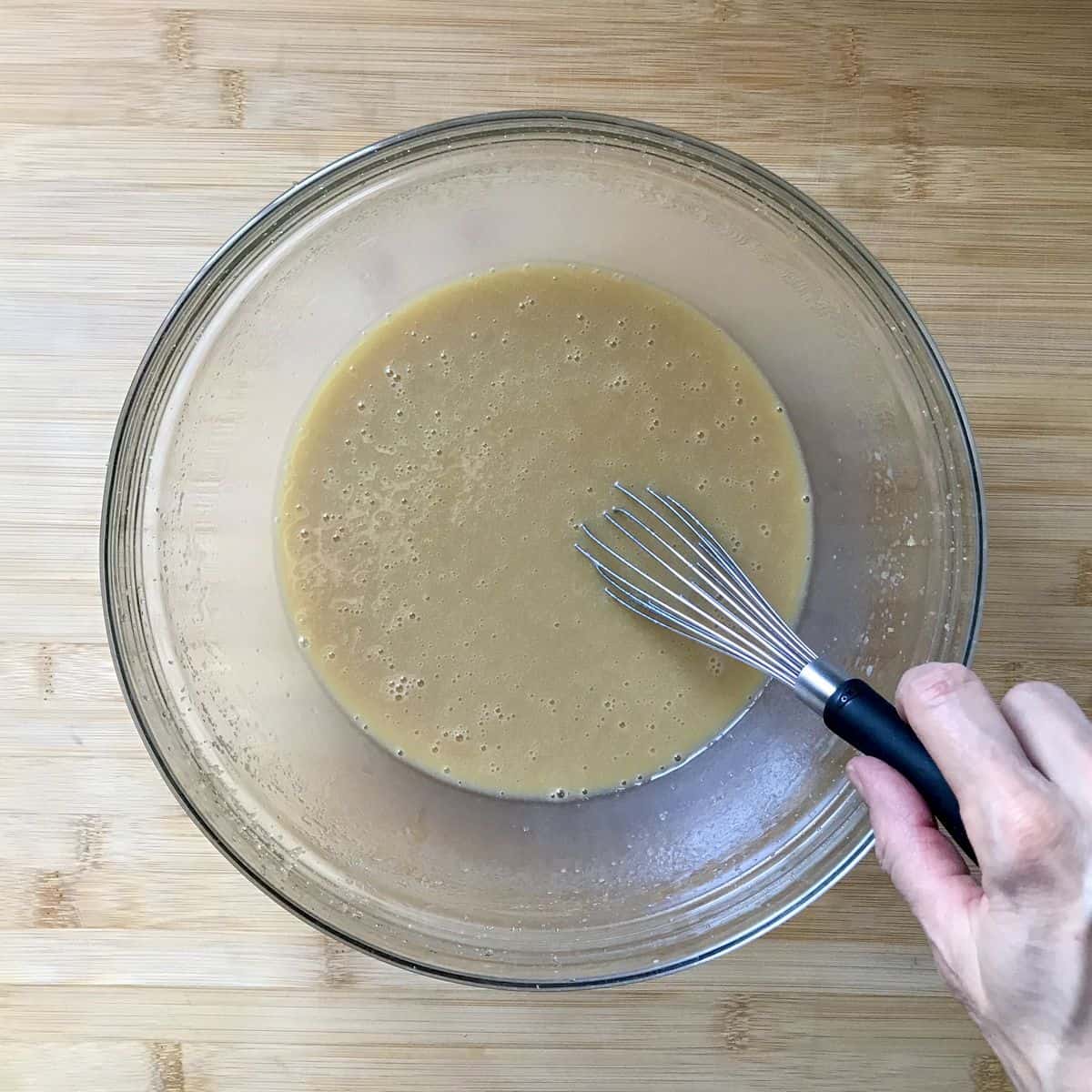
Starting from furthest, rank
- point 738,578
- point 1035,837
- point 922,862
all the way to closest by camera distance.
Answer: point 738,578
point 922,862
point 1035,837

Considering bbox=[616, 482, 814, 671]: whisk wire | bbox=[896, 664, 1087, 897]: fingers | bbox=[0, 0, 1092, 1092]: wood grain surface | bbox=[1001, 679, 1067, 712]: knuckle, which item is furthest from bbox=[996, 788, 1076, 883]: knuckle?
bbox=[0, 0, 1092, 1092]: wood grain surface

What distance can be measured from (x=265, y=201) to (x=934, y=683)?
3.28ft

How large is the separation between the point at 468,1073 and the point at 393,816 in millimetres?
345

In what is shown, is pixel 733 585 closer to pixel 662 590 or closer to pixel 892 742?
pixel 662 590

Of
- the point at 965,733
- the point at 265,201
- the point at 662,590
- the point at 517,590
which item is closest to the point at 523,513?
the point at 517,590

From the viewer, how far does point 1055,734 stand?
3.05 ft

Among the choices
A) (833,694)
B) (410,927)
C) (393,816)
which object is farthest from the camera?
(393,816)

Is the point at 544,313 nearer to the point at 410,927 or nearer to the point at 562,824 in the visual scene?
the point at 562,824

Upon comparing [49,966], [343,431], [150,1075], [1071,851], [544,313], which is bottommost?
[150,1075]

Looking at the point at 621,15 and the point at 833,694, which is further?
the point at 621,15

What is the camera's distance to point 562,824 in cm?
140

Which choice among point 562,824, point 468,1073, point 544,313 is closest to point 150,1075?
point 468,1073

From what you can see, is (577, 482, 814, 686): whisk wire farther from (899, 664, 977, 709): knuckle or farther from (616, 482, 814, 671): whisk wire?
(899, 664, 977, 709): knuckle

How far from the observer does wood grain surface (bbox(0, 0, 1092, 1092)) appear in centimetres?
134
